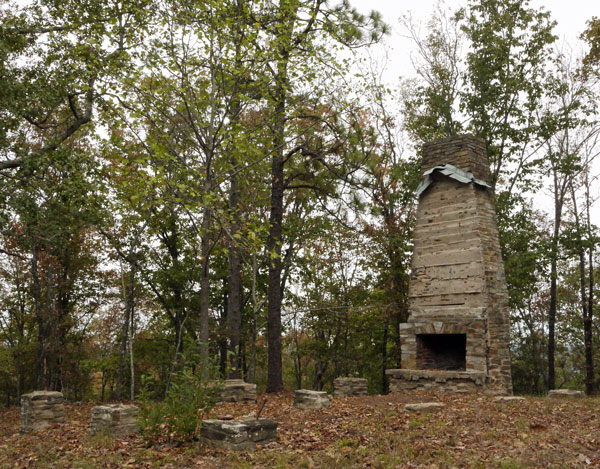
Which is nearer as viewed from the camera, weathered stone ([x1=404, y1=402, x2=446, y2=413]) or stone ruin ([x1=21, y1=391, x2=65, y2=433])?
weathered stone ([x1=404, y1=402, x2=446, y2=413])

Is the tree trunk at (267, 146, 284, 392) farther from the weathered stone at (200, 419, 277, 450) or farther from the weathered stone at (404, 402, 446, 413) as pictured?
the weathered stone at (200, 419, 277, 450)

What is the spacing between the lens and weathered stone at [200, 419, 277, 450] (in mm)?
5461

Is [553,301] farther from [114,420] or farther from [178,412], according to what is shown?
[114,420]

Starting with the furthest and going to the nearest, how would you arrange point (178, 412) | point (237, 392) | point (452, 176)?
point (452, 176), point (237, 392), point (178, 412)

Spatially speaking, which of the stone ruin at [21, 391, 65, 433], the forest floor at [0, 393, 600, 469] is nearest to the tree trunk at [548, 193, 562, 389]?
the forest floor at [0, 393, 600, 469]

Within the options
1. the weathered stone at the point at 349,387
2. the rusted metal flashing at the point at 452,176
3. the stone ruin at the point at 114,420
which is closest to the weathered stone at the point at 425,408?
the weathered stone at the point at 349,387

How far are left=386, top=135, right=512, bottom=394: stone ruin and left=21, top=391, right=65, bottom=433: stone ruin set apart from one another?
7.16 meters

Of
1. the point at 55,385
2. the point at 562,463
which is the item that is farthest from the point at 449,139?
the point at 55,385

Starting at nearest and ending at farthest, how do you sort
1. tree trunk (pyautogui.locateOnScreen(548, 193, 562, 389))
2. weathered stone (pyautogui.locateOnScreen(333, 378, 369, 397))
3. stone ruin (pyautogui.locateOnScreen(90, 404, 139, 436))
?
stone ruin (pyautogui.locateOnScreen(90, 404, 139, 436)) < weathered stone (pyautogui.locateOnScreen(333, 378, 369, 397)) < tree trunk (pyautogui.locateOnScreen(548, 193, 562, 389))

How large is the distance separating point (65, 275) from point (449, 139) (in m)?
14.4

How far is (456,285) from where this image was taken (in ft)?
35.0

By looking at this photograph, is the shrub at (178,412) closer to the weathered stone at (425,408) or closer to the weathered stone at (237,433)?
the weathered stone at (237,433)

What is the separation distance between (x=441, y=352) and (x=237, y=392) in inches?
203

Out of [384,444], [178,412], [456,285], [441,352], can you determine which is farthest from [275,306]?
[384,444]
